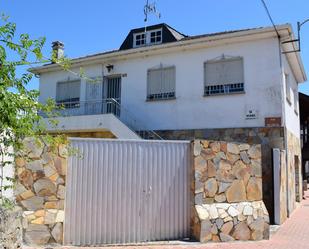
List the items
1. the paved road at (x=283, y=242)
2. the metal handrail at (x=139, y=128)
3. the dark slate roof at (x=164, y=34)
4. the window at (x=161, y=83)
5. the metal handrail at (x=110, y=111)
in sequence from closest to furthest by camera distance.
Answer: the paved road at (x=283, y=242), the metal handrail at (x=139, y=128), the window at (x=161, y=83), the metal handrail at (x=110, y=111), the dark slate roof at (x=164, y=34)

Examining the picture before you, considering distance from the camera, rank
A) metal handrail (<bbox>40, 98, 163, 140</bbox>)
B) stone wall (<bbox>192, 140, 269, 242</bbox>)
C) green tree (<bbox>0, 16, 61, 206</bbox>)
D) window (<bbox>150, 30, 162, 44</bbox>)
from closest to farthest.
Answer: green tree (<bbox>0, 16, 61, 206</bbox>) → stone wall (<bbox>192, 140, 269, 242</bbox>) → metal handrail (<bbox>40, 98, 163, 140</bbox>) → window (<bbox>150, 30, 162, 44</bbox>)

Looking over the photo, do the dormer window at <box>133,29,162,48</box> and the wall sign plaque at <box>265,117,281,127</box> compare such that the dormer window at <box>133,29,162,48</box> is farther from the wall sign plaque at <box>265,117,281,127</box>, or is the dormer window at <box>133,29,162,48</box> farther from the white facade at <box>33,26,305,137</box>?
the wall sign plaque at <box>265,117,281,127</box>

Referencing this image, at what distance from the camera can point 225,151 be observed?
395 inches

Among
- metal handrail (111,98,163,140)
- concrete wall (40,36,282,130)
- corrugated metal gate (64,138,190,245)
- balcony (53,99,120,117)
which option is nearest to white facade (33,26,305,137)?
concrete wall (40,36,282,130)

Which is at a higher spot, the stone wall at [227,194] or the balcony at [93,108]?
the balcony at [93,108]

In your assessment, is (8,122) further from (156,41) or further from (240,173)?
(156,41)

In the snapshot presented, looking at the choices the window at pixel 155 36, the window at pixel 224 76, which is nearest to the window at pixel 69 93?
the window at pixel 155 36

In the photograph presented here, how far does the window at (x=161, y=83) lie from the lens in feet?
53.4

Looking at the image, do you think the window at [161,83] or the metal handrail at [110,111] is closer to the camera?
the window at [161,83]

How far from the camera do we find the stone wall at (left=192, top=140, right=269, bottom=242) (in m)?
9.37

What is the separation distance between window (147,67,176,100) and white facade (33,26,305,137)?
20cm

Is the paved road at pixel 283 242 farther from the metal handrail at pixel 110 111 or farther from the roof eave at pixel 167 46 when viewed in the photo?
the roof eave at pixel 167 46

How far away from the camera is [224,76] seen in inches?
599

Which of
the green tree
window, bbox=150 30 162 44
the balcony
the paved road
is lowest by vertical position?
the paved road
